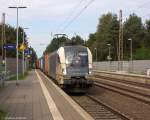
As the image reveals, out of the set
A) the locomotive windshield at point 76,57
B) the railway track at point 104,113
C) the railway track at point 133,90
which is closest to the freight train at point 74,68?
the locomotive windshield at point 76,57

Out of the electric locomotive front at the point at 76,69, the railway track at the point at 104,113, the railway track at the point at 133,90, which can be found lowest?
the railway track at the point at 104,113

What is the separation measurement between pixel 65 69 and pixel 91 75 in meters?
1.52

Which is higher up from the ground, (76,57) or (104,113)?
(76,57)

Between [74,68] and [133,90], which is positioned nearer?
[74,68]

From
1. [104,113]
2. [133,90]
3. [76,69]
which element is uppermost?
[76,69]

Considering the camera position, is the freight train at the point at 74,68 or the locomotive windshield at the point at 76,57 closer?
the freight train at the point at 74,68

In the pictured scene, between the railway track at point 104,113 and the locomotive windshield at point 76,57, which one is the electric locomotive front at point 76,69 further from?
the railway track at point 104,113

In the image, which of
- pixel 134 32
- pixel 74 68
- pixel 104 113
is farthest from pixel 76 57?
pixel 134 32

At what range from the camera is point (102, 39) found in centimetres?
13550

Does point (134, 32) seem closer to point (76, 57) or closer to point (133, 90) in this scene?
point (133, 90)

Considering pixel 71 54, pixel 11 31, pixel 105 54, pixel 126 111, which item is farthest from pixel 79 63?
pixel 105 54

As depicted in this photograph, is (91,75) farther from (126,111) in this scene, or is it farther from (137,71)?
(137,71)

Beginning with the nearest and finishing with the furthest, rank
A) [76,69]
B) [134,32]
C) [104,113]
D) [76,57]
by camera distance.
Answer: [104,113] → [76,69] → [76,57] → [134,32]

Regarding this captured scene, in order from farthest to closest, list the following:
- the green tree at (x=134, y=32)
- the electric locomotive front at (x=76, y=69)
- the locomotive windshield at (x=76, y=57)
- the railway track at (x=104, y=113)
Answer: the green tree at (x=134, y=32) → the locomotive windshield at (x=76, y=57) → the electric locomotive front at (x=76, y=69) → the railway track at (x=104, y=113)
